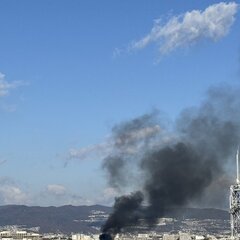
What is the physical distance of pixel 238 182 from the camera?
12838 cm

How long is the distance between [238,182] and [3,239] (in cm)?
9431

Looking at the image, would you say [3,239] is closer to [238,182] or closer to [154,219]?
[154,219]

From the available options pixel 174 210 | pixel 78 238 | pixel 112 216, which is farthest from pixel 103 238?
pixel 78 238

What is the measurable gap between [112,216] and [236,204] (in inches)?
955

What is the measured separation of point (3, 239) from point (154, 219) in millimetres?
78708

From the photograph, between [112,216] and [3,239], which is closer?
[112,216]

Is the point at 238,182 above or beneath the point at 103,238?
above

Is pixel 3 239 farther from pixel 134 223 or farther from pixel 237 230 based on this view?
pixel 237 230

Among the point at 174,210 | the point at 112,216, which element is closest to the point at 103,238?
the point at 112,216

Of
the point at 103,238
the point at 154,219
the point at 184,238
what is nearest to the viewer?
the point at 103,238

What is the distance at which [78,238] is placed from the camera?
197m

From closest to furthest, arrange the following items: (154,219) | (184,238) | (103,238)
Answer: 1. (103,238)
2. (154,219)
3. (184,238)

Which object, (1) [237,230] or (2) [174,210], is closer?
(1) [237,230]

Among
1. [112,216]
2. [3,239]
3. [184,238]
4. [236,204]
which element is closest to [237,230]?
[236,204]
